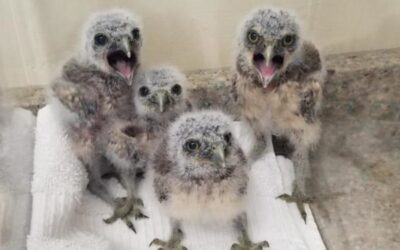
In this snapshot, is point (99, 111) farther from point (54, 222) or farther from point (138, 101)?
point (54, 222)

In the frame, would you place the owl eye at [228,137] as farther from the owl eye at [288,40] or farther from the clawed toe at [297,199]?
the clawed toe at [297,199]

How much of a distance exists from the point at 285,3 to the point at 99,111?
1.98 feet

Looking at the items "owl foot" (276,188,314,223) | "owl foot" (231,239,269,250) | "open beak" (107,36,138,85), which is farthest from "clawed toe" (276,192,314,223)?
"open beak" (107,36,138,85)

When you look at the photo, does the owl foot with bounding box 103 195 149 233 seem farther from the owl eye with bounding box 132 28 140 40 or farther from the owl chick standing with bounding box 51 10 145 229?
the owl eye with bounding box 132 28 140 40

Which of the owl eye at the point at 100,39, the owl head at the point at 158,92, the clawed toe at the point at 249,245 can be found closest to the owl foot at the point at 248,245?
the clawed toe at the point at 249,245

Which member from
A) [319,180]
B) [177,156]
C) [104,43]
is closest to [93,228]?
[177,156]

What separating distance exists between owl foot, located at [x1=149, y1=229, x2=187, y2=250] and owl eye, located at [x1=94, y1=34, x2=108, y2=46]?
19.2 inches

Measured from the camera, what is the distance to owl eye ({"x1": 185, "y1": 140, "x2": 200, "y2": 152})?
1.41m

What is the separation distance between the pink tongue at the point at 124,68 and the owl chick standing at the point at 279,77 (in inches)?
10.6

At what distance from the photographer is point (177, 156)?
1455mm

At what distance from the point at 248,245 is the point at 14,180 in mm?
578

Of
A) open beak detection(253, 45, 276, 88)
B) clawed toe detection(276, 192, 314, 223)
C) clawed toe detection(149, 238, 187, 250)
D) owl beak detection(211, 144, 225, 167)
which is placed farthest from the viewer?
clawed toe detection(276, 192, 314, 223)

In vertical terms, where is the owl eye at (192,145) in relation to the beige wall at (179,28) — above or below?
below

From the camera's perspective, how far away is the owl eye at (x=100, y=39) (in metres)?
1.52
